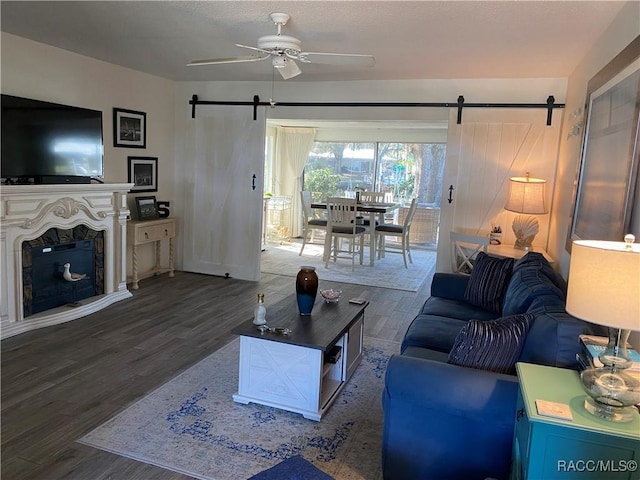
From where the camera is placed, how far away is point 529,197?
4.33 metres

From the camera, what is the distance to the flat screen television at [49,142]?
3760 mm

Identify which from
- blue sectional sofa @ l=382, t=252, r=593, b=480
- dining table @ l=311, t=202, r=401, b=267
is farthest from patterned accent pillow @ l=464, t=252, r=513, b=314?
dining table @ l=311, t=202, r=401, b=267

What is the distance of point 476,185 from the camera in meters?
4.99

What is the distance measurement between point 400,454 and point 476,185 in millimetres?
3540

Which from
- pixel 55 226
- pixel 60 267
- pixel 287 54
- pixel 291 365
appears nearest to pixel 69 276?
pixel 60 267

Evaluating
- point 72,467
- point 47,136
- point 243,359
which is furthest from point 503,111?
point 72,467

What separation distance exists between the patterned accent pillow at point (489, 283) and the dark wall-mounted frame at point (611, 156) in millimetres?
516

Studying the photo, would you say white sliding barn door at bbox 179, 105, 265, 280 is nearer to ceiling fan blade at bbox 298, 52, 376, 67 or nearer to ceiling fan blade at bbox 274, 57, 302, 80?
ceiling fan blade at bbox 274, 57, 302, 80

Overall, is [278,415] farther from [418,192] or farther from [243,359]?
[418,192]

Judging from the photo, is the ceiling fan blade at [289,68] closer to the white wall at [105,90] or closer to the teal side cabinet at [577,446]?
the white wall at [105,90]

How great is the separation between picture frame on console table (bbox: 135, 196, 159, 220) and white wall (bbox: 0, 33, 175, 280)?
124 millimetres

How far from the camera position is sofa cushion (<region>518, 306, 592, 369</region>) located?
1.90 meters

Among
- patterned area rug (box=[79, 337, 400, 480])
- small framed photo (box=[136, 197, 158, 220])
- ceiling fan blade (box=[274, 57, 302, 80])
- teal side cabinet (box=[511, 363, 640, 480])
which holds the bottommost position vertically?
patterned area rug (box=[79, 337, 400, 480])

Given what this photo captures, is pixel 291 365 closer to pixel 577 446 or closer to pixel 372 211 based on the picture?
pixel 577 446
